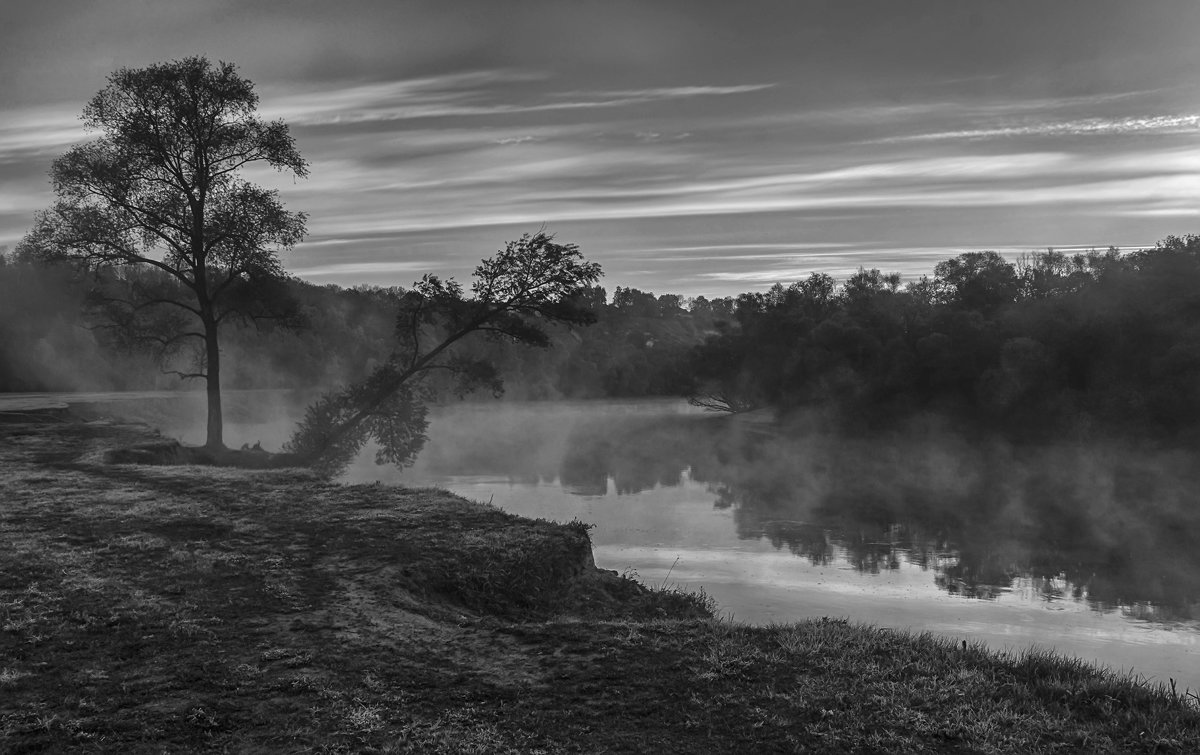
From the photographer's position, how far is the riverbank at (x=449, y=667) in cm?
550

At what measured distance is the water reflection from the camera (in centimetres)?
1731

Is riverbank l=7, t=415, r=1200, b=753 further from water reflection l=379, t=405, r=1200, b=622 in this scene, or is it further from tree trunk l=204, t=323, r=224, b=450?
tree trunk l=204, t=323, r=224, b=450

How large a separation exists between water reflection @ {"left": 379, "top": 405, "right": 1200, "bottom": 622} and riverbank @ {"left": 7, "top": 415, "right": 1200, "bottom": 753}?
941 cm

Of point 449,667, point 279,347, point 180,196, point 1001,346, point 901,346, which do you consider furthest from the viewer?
point 279,347

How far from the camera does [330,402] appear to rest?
23703 millimetres

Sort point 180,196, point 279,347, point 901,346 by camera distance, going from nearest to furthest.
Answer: point 180,196
point 901,346
point 279,347

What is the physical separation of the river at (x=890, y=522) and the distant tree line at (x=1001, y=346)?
7.41 feet

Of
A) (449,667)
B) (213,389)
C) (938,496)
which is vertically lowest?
(938,496)

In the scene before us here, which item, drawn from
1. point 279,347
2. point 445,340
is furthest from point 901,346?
point 279,347

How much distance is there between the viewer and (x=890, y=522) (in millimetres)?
22984

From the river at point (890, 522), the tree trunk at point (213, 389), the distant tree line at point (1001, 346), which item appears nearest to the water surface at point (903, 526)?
the river at point (890, 522)

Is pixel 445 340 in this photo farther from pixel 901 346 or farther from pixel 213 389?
pixel 901 346

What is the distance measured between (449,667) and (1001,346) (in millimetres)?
39251

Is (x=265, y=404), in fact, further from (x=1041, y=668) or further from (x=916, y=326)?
(x=1041, y=668)
